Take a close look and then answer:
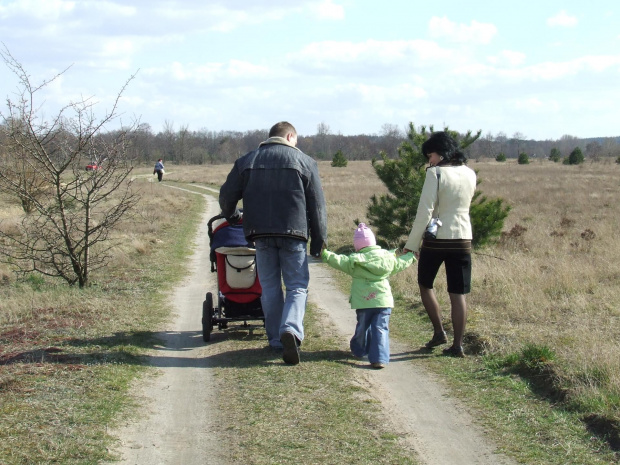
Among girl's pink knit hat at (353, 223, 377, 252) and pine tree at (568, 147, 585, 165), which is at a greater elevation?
pine tree at (568, 147, 585, 165)

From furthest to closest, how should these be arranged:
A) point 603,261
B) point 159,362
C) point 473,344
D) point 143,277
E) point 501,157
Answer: point 501,157, point 603,261, point 143,277, point 473,344, point 159,362

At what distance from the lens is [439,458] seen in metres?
4.22

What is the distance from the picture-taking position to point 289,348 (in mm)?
6090

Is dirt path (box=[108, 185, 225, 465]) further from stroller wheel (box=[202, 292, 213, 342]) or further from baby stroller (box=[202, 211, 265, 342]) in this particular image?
baby stroller (box=[202, 211, 265, 342])

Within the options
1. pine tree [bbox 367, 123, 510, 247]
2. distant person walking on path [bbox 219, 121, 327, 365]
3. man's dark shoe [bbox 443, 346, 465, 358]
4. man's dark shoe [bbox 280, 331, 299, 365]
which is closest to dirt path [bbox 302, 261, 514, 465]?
man's dark shoe [bbox 443, 346, 465, 358]

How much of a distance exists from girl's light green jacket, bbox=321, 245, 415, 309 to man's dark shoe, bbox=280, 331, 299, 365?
0.67 m

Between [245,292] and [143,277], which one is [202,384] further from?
[143,277]

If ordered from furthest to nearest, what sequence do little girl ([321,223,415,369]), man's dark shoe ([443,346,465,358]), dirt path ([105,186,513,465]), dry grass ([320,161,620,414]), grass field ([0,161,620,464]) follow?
man's dark shoe ([443,346,465,358]) → little girl ([321,223,415,369]) → dry grass ([320,161,620,414]) → grass field ([0,161,620,464]) → dirt path ([105,186,513,465])

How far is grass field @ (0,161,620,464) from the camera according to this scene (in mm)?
4469

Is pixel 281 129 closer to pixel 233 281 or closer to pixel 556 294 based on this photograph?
pixel 233 281

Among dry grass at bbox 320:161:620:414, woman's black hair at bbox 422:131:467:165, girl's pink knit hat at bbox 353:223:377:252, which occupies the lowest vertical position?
dry grass at bbox 320:161:620:414

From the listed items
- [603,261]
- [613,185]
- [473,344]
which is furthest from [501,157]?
[473,344]

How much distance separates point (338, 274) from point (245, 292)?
5.24 meters

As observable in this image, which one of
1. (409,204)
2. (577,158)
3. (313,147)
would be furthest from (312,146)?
(409,204)
